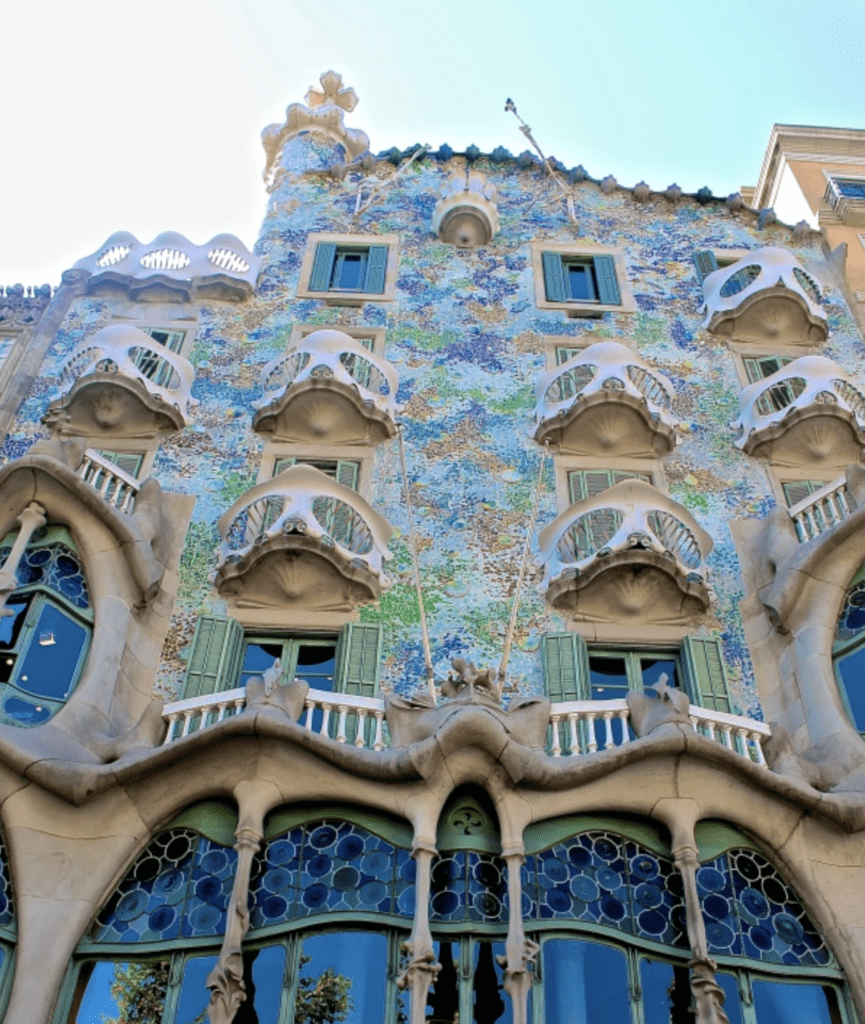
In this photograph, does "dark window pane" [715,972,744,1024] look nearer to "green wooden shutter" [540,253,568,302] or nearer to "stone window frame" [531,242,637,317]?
"stone window frame" [531,242,637,317]

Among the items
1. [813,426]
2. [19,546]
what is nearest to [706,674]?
[813,426]

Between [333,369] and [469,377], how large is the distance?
7.38 ft

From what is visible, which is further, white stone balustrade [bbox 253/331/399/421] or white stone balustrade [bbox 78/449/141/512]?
white stone balustrade [bbox 253/331/399/421]

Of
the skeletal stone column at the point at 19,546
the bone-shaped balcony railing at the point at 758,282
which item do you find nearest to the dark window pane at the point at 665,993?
the skeletal stone column at the point at 19,546

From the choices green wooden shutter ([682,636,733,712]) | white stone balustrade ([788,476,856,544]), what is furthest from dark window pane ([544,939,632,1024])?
white stone balustrade ([788,476,856,544])

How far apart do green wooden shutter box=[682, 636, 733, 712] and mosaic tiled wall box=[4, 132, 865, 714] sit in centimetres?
24

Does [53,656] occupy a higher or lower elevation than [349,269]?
lower

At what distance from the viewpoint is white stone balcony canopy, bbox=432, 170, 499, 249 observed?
2066cm

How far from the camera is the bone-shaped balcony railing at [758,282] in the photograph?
62.0 ft

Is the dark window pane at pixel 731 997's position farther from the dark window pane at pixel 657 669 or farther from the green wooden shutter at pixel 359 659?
the green wooden shutter at pixel 359 659

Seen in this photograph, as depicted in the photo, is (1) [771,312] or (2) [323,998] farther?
(1) [771,312]

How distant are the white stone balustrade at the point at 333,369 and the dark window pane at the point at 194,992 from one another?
326 inches

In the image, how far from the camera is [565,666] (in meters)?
13.7

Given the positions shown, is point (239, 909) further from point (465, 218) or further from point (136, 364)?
point (465, 218)
